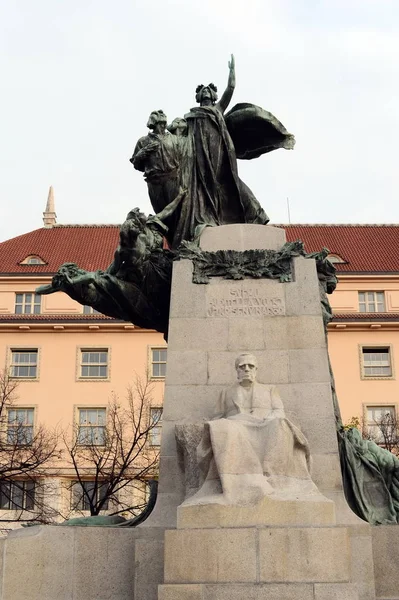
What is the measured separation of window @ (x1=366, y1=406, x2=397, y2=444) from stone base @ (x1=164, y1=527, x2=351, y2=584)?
28.6 metres

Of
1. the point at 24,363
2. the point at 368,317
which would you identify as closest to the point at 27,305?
the point at 24,363

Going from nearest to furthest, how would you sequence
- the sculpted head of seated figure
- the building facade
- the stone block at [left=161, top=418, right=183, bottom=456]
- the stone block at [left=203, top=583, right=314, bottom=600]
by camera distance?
the stone block at [left=203, top=583, right=314, bottom=600] < the sculpted head of seated figure < the stone block at [left=161, top=418, right=183, bottom=456] < the building facade

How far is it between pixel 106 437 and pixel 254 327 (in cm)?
2580

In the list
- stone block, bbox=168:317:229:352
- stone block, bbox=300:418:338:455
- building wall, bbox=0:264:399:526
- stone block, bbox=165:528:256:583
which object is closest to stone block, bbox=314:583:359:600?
stone block, bbox=165:528:256:583

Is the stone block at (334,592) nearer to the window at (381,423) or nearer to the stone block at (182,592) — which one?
the stone block at (182,592)

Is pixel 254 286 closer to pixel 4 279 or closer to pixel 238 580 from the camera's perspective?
pixel 238 580

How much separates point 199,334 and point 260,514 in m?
2.87

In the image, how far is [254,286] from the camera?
11.7m

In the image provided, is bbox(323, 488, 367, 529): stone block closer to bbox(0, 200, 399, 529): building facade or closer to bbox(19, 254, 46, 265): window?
bbox(0, 200, 399, 529): building facade

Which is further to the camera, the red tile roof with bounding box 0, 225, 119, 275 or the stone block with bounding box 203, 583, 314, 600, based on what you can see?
the red tile roof with bounding box 0, 225, 119, 275

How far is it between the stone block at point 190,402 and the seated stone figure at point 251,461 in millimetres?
974

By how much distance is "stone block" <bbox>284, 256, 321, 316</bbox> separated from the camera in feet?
37.6

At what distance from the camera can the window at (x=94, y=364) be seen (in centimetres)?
4575

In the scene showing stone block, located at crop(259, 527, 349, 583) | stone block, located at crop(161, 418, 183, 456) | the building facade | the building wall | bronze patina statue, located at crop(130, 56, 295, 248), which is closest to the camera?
stone block, located at crop(259, 527, 349, 583)
